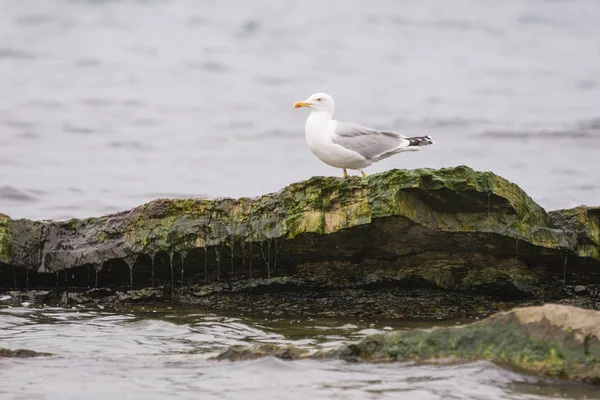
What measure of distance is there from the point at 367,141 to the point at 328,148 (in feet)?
2.17

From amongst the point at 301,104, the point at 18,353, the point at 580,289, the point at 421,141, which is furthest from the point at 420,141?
the point at 18,353

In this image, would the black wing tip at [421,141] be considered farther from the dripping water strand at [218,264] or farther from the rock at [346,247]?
the dripping water strand at [218,264]

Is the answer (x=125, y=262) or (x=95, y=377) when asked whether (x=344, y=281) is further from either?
(x=95, y=377)

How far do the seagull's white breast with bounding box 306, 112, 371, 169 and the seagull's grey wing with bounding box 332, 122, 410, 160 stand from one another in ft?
0.33

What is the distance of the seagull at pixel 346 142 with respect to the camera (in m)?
11.6

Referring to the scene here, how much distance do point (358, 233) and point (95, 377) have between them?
430cm

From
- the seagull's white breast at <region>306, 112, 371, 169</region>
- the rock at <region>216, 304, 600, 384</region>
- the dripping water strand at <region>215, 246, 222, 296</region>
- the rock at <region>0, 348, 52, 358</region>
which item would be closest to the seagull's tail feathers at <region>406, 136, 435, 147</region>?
the seagull's white breast at <region>306, 112, 371, 169</region>

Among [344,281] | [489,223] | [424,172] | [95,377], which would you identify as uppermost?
[424,172]

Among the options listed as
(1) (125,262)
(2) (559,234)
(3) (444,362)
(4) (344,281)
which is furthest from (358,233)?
(3) (444,362)


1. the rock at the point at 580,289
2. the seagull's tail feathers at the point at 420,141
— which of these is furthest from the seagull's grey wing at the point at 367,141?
the rock at the point at 580,289

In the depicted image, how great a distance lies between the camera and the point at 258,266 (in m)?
10.4

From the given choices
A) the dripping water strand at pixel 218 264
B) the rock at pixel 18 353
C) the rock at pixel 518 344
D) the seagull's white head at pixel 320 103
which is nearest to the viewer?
the rock at pixel 518 344

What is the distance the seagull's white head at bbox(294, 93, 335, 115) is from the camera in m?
12.6

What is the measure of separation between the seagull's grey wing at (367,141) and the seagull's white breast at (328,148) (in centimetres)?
10
